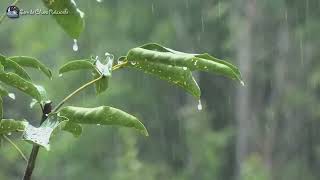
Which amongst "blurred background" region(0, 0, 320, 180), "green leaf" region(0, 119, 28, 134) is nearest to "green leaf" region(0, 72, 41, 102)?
"green leaf" region(0, 119, 28, 134)

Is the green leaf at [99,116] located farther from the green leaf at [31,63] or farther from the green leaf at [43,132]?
the green leaf at [31,63]

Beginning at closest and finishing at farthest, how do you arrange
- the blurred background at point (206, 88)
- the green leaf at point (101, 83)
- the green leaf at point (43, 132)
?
the green leaf at point (43, 132)
the green leaf at point (101, 83)
the blurred background at point (206, 88)

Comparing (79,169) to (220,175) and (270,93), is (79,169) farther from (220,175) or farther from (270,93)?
(270,93)

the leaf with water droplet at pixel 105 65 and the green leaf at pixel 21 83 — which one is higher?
the leaf with water droplet at pixel 105 65

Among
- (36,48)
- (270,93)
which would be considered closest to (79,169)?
(36,48)

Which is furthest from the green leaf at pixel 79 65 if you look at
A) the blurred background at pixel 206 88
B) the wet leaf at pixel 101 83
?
the blurred background at pixel 206 88

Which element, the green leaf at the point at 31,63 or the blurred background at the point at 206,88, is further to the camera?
the blurred background at the point at 206,88

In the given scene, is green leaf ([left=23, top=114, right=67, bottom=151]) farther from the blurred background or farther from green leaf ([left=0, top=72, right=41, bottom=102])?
the blurred background
